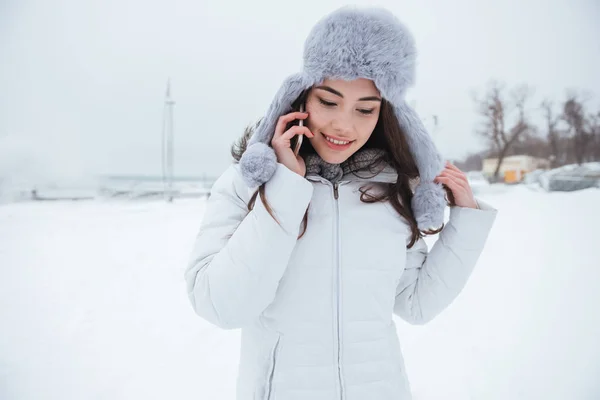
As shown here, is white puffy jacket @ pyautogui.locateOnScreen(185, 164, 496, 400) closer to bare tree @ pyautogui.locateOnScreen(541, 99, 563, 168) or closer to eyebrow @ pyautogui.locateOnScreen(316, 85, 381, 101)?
eyebrow @ pyautogui.locateOnScreen(316, 85, 381, 101)

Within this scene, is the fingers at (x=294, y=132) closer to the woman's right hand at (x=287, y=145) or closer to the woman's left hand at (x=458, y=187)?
the woman's right hand at (x=287, y=145)

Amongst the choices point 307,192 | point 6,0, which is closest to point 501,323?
point 307,192

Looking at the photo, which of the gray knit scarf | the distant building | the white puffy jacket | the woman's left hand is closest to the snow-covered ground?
the white puffy jacket

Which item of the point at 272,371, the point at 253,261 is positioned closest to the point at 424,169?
the point at 253,261

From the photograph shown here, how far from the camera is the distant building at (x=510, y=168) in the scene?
33.9ft

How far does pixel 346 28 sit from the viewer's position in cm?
82

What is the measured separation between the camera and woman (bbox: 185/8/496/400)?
741 millimetres

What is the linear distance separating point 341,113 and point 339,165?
18 centimetres

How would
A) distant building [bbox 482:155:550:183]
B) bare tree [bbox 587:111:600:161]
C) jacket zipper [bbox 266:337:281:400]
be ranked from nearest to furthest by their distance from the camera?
jacket zipper [bbox 266:337:281:400] → bare tree [bbox 587:111:600:161] → distant building [bbox 482:155:550:183]

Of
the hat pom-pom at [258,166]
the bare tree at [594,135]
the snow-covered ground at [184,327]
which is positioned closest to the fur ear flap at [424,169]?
the hat pom-pom at [258,166]

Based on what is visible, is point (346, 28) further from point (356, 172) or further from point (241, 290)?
point (241, 290)

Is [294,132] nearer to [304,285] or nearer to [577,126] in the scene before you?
[304,285]

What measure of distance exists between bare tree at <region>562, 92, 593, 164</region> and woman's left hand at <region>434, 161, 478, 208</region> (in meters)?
8.11

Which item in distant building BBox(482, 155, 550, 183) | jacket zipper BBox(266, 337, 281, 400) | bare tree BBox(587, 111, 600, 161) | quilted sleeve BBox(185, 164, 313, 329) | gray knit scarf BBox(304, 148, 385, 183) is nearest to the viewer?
quilted sleeve BBox(185, 164, 313, 329)
